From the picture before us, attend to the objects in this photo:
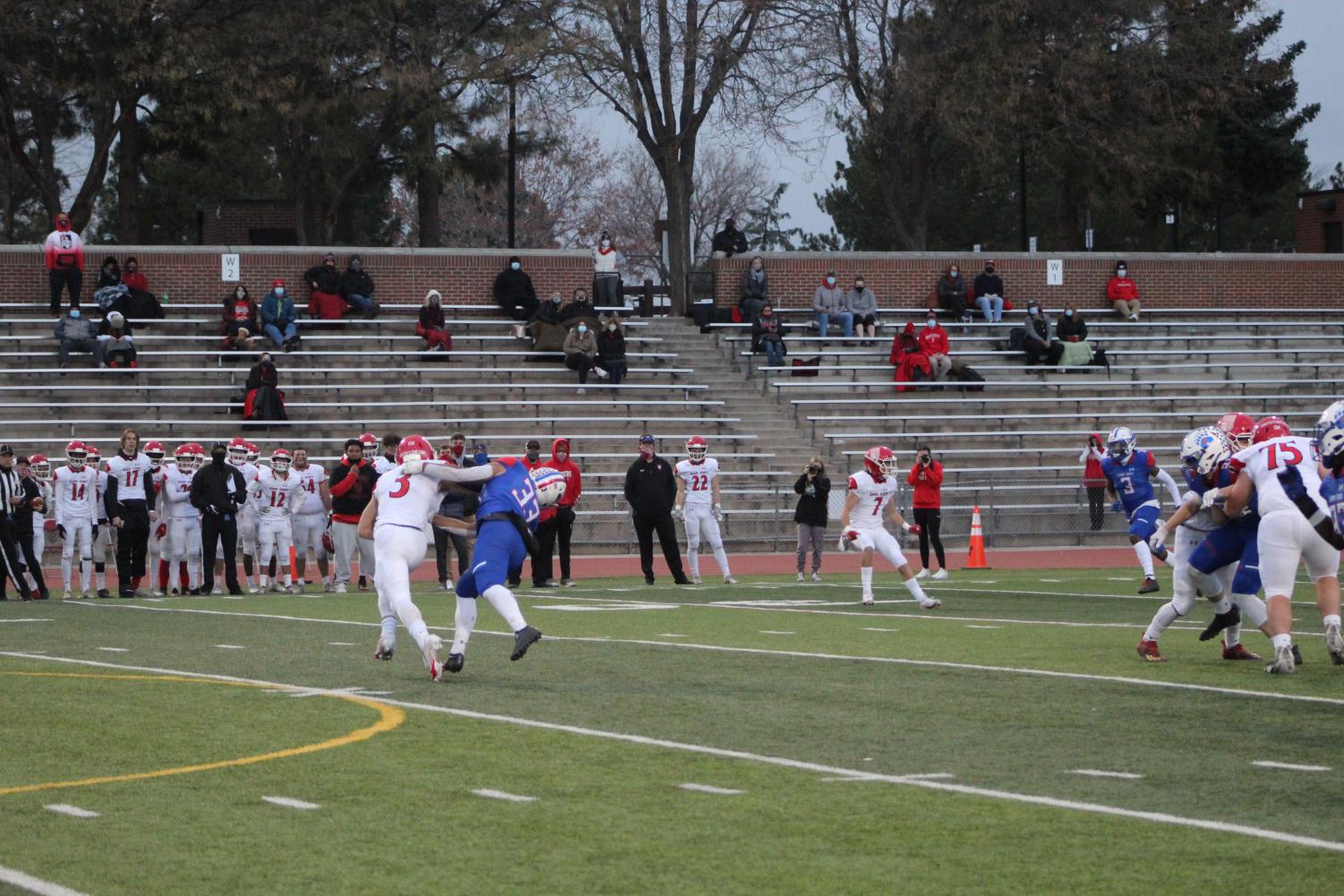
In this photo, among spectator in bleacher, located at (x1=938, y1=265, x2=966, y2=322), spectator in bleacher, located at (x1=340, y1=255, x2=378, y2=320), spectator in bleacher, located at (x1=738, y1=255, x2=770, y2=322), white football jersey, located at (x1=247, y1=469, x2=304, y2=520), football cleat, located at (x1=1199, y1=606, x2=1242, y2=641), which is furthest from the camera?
spectator in bleacher, located at (x1=938, y1=265, x2=966, y2=322)

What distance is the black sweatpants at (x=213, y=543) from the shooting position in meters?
22.8

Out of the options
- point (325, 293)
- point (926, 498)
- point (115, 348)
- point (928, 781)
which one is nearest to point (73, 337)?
point (115, 348)

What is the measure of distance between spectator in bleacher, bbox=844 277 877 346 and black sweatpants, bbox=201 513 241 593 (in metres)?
17.0

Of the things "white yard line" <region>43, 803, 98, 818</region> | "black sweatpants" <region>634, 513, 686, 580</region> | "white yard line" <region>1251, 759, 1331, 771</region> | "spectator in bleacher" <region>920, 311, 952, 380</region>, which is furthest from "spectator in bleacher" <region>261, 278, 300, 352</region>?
"white yard line" <region>1251, 759, 1331, 771</region>

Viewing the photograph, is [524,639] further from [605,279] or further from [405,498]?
[605,279]

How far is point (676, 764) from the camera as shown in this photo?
9367 millimetres

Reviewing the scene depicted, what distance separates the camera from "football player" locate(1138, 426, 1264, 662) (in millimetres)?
13398

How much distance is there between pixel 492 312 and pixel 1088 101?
51.4 ft

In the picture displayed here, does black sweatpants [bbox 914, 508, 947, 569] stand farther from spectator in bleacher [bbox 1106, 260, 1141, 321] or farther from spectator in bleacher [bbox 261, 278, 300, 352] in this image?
spectator in bleacher [bbox 1106, 260, 1141, 321]

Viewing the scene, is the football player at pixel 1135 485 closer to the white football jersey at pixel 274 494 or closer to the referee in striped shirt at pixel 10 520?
the white football jersey at pixel 274 494

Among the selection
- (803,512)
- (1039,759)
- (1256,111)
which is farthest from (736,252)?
(1039,759)

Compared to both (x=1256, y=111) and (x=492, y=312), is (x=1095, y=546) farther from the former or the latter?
(x=1256, y=111)

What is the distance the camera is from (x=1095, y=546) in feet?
102

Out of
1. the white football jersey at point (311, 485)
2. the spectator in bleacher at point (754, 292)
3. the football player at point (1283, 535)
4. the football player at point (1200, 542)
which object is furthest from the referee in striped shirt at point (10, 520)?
the spectator in bleacher at point (754, 292)
